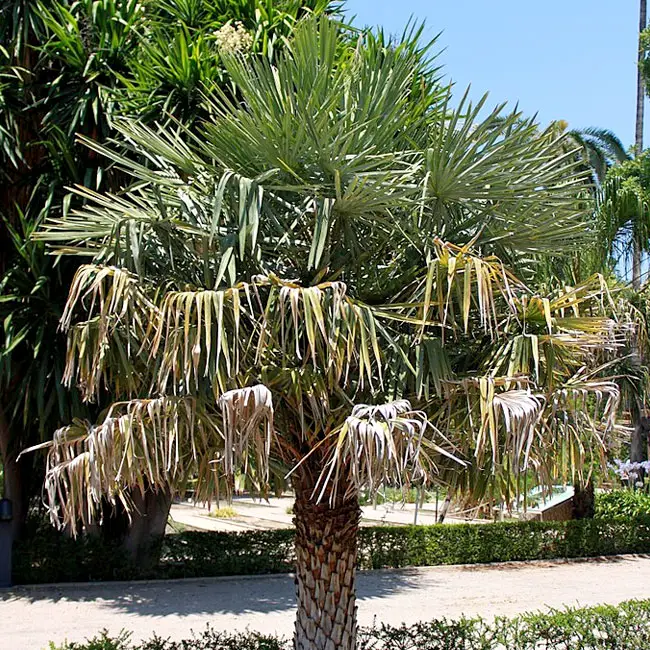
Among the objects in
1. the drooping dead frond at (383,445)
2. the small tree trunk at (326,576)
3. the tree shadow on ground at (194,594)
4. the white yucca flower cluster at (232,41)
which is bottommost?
the tree shadow on ground at (194,594)

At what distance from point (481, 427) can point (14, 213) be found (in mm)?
8485

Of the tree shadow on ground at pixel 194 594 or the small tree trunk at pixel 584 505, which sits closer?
the tree shadow on ground at pixel 194 594

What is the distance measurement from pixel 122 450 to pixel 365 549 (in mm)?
9811

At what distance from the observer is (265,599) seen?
1096 centimetres

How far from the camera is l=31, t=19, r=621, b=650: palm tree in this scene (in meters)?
4.33

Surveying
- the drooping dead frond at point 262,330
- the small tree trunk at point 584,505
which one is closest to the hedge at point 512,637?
the drooping dead frond at point 262,330

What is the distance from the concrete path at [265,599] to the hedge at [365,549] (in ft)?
0.91

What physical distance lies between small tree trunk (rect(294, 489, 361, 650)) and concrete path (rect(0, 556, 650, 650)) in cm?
288

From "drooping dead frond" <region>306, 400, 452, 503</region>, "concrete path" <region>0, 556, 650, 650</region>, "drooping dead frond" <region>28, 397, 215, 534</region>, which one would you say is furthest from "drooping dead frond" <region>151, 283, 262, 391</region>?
"concrete path" <region>0, 556, 650, 650</region>

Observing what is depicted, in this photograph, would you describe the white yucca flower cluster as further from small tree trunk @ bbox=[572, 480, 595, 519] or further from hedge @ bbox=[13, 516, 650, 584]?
small tree trunk @ bbox=[572, 480, 595, 519]

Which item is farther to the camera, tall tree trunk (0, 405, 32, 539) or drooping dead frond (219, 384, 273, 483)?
tall tree trunk (0, 405, 32, 539)

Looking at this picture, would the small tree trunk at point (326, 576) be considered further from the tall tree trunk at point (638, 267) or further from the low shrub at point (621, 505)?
the low shrub at point (621, 505)

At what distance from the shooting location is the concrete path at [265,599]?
924 centimetres

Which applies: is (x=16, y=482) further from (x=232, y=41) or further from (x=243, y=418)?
(x=243, y=418)
